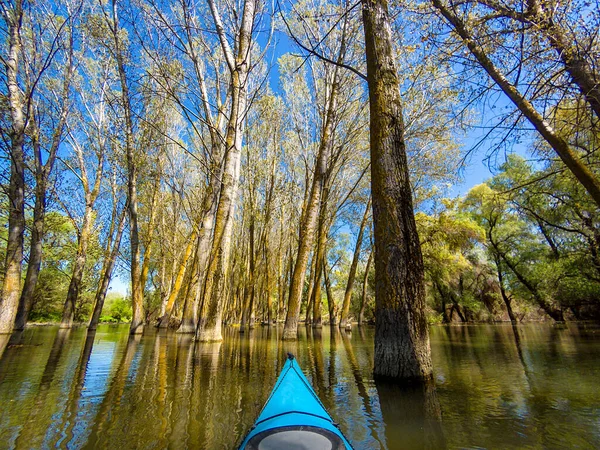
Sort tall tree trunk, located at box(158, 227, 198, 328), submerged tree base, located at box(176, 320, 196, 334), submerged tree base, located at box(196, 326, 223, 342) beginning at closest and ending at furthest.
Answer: submerged tree base, located at box(196, 326, 223, 342)
submerged tree base, located at box(176, 320, 196, 334)
tall tree trunk, located at box(158, 227, 198, 328)

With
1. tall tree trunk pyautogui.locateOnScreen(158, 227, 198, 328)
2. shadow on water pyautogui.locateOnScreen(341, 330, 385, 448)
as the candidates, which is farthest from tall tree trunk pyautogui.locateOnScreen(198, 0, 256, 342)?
tall tree trunk pyautogui.locateOnScreen(158, 227, 198, 328)

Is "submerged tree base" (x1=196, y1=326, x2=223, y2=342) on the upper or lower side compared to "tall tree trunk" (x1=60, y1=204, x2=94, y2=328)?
lower

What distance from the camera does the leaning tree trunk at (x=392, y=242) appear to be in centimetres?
364

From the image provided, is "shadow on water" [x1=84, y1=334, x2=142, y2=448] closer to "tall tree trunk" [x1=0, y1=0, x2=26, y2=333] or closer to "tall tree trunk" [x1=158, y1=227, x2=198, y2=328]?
"tall tree trunk" [x1=0, y1=0, x2=26, y2=333]

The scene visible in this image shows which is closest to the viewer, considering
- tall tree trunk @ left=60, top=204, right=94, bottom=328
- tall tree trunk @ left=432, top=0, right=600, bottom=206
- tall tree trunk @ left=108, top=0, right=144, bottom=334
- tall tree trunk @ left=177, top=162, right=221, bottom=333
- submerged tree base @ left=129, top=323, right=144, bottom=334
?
tall tree trunk @ left=432, top=0, right=600, bottom=206

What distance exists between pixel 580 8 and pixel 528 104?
1.33 m

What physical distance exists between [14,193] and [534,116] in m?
12.3

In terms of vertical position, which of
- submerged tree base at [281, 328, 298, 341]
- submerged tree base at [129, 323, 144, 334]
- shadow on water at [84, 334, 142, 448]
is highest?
submerged tree base at [129, 323, 144, 334]

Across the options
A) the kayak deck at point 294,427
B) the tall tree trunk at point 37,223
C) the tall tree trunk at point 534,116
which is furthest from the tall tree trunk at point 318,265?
the kayak deck at point 294,427

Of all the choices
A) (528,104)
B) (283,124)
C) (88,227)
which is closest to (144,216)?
(88,227)

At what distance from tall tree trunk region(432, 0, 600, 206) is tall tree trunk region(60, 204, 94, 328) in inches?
653

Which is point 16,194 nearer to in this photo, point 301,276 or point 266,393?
point 301,276

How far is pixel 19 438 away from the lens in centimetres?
218

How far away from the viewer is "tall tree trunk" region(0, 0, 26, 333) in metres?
8.42
